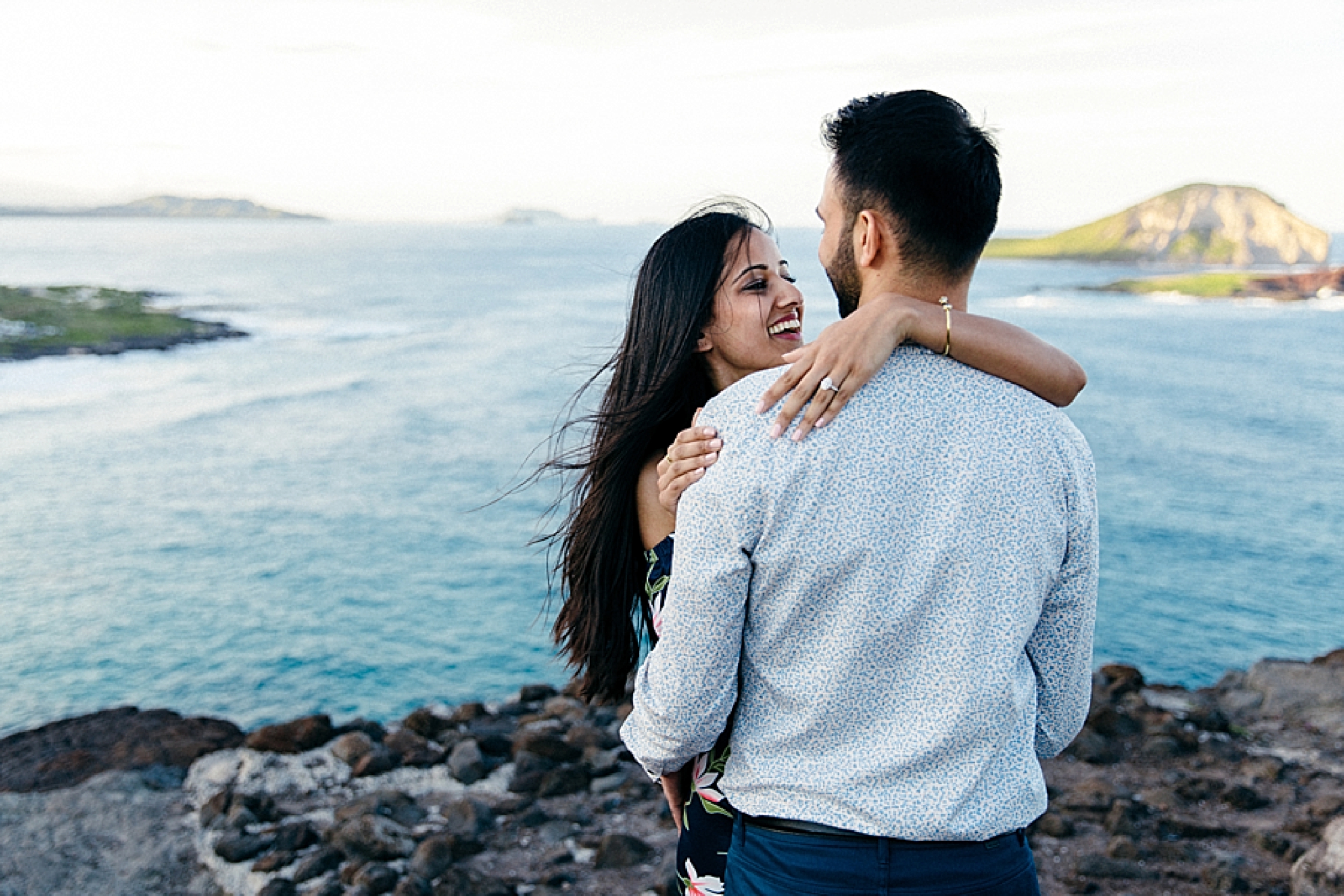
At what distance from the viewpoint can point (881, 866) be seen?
204 centimetres

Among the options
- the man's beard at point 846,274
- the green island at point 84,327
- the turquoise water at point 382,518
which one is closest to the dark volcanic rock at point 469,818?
the turquoise water at point 382,518

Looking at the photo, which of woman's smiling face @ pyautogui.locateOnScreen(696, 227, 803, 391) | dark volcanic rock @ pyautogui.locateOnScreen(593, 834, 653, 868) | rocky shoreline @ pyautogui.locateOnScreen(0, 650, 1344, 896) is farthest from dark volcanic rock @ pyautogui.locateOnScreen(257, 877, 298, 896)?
woman's smiling face @ pyautogui.locateOnScreen(696, 227, 803, 391)

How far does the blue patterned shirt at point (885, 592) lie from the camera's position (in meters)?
1.95

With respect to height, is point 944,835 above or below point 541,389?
above

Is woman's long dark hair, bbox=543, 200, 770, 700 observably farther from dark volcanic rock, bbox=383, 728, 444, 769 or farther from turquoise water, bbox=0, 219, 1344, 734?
dark volcanic rock, bbox=383, 728, 444, 769

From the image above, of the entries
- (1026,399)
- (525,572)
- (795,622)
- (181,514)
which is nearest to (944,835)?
(795,622)

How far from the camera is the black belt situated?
2053mm

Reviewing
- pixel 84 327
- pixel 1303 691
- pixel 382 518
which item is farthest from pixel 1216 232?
pixel 1303 691

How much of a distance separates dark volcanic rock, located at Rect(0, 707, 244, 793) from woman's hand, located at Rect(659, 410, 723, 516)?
945 cm

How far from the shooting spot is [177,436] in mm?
30359

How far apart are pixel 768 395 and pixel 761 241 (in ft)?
3.83

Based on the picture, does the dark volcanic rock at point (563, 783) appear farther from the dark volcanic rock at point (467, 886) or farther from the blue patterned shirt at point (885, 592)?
the blue patterned shirt at point (885, 592)

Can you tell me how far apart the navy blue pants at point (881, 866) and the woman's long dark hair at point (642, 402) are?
87 cm

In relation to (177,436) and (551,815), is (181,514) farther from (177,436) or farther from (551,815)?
(551,815)
